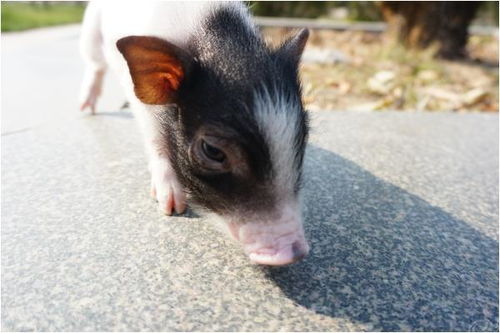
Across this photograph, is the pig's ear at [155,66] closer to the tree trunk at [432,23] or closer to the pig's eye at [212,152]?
the pig's eye at [212,152]

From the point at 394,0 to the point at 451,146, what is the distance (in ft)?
15.4

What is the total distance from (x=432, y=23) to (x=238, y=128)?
655cm

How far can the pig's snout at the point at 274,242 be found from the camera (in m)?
1.50

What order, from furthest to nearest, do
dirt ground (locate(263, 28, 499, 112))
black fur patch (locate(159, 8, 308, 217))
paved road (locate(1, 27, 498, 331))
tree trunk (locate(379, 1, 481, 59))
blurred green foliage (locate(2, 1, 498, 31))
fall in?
blurred green foliage (locate(2, 1, 498, 31))
tree trunk (locate(379, 1, 481, 59))
dirt ground (locate(263, 28, 499, 112))
black fur patch (locate(159, 8, 308, 217))
paved road (locate(1, 27, 498, 331))

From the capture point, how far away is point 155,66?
1.80 meters

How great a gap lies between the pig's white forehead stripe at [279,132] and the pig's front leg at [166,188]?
534mm

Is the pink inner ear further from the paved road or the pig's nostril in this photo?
the pig's nostril

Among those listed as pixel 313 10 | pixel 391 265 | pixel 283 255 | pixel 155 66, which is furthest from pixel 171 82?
pixel 313 10

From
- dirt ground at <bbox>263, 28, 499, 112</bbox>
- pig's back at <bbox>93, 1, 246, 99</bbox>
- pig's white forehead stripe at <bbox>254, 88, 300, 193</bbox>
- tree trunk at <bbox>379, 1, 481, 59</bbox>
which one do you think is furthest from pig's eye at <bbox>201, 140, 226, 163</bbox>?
tree trunk at <bbox>379, 1, 481, 59</bbox>

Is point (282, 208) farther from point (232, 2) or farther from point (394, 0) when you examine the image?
point (394, 0)

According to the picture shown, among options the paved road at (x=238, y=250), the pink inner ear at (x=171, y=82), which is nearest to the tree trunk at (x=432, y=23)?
the paved road at (x=238, y=250)

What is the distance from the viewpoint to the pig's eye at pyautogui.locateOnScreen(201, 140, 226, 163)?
1640mm

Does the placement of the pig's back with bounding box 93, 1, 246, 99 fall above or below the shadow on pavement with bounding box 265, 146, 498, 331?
above

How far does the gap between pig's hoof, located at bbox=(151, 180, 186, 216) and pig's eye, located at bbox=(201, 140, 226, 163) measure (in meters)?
0.40
